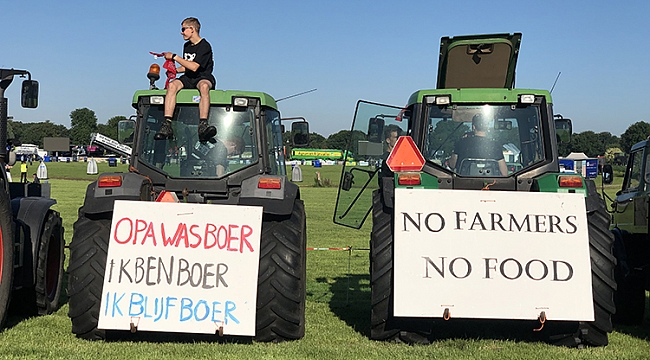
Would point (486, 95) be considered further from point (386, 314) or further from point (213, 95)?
point (213, 95)

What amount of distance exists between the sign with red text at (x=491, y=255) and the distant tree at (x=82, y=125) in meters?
110

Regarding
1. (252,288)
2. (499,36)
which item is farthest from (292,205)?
(499,36)

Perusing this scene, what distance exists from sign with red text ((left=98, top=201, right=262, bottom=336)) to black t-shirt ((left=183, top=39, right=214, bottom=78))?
1786mm

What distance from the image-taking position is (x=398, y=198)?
666 cm

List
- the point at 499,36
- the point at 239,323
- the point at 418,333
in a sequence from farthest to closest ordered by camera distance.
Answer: the point at 499,36, the point at 418,333, the point at 239,323

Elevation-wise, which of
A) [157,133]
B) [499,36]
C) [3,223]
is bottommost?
[3,223]

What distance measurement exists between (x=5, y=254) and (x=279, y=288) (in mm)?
2152

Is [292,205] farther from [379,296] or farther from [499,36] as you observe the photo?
[499,36]

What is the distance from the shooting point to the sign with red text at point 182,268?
6.15 m

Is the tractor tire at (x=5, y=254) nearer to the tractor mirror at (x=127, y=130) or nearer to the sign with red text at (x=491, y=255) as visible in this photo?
the tractor mirror at (x=127, y=130)

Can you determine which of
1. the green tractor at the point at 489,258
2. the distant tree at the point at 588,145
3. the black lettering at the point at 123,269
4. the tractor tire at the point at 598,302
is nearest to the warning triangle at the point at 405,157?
the green tractor at the point at 489,258

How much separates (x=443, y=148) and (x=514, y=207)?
136 cm

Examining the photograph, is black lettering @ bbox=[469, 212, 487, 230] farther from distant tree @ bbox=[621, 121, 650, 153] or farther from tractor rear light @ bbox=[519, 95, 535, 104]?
distant tree @ bbox=[621, 121, 650, 153]

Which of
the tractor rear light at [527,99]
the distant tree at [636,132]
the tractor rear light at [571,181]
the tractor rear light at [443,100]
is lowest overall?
the tractor rear light at [571,181]
